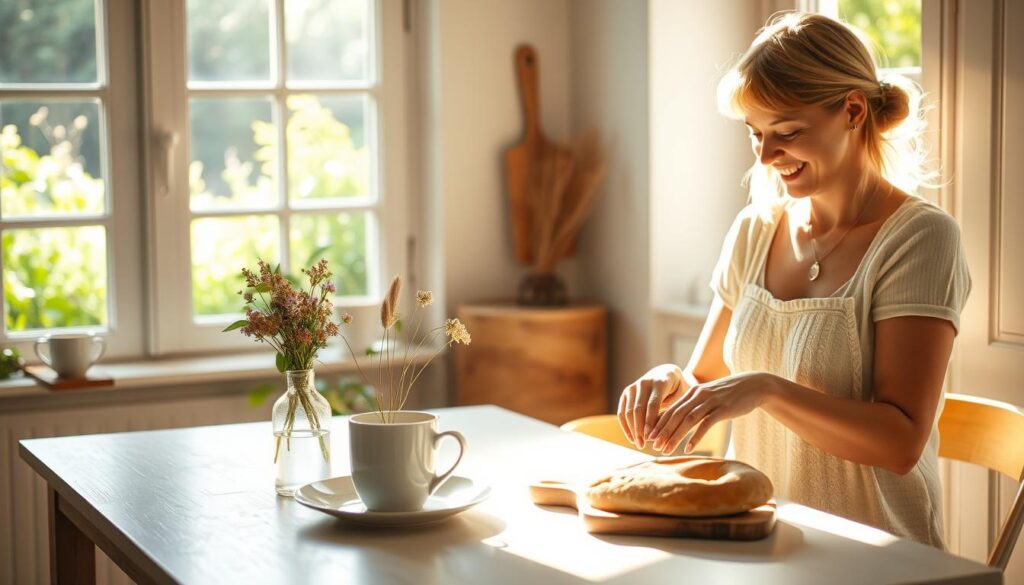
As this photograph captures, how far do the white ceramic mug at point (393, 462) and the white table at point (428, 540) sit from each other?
44mm

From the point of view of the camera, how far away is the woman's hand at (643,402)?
1747 millimetres

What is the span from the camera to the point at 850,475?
1.96 meters

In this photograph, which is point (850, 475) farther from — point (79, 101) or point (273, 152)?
point (79, 101)

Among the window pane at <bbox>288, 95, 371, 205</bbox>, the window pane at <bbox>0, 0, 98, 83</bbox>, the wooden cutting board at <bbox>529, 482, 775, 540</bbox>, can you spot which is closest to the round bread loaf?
the wooden cutting board at <bbox>529, 482, 775, 540</bbox>

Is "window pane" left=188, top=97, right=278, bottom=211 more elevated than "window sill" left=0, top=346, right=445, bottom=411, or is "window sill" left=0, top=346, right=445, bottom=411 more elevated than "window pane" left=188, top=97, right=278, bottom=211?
"window pane" left=188, top=97, right=278, bottom=211

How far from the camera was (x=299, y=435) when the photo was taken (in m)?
1.70

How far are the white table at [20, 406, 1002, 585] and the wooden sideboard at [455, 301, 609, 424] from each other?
136 cm

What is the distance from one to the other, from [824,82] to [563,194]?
170cm

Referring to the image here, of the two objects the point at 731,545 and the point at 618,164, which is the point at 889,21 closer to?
the point at 618,164

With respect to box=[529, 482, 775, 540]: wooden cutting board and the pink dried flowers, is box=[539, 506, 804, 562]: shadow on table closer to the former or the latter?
box=[529, 482, 775, 540]: wooden cutting board

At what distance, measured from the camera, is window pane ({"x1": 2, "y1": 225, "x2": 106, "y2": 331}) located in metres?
3.22

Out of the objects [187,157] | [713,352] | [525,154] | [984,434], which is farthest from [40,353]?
[984,434]

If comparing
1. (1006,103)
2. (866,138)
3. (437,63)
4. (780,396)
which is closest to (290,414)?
(780,396)

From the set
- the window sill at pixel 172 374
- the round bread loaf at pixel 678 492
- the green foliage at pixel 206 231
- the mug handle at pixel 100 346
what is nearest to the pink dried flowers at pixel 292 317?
the round bread loaf at pixel 678 492
